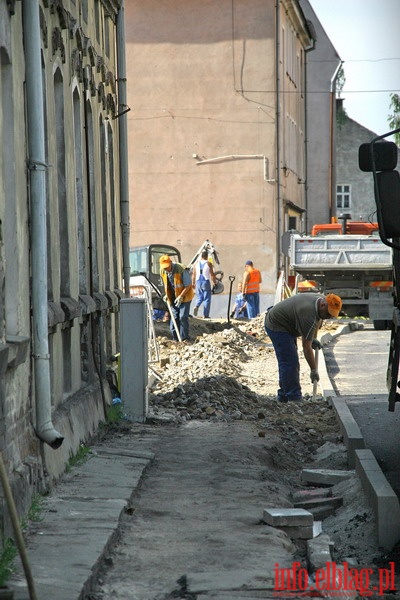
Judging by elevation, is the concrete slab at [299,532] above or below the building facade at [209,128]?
below

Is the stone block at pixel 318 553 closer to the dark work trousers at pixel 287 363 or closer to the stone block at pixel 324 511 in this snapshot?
the stone block at pixel 324 511

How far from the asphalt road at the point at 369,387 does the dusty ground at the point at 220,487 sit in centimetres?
38

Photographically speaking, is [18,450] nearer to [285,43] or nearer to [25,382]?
[25,382]

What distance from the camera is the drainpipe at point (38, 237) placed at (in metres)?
7.66

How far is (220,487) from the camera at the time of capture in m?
8.73

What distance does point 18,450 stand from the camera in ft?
23.3

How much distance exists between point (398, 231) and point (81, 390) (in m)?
4.60

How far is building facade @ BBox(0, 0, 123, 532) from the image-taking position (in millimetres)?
7207

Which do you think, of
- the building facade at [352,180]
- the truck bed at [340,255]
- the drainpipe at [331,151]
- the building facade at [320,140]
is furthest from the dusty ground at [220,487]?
the building facade at [352,180]

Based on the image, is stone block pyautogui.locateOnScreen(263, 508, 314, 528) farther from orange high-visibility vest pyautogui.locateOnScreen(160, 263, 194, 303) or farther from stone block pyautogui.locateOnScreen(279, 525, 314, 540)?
orange high-visibility vest pyautogui.locateOnScreen(160, 263, 194, 303)

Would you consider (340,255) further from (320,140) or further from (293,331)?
(320,140)

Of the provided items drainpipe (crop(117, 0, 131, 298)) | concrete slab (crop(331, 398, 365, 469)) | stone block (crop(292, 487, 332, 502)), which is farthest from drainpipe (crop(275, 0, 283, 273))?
stone block (crop(292, 487, 332, 502))

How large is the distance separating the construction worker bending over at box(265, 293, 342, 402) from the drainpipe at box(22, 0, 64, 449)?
6084mm

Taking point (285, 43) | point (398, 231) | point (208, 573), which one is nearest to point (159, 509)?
point (208, 573)
